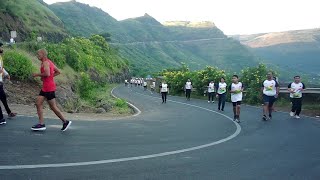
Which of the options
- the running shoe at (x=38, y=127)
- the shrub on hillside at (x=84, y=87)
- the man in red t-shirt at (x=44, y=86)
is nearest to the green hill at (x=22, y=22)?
the shrub on hillside at (x=84, y=87)

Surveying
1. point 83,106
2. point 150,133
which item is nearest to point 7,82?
point 83,106

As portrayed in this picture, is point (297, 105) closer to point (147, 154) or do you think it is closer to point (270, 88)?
point (270, 88)

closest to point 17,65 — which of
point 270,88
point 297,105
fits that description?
point 270,88

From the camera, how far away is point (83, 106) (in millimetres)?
18453

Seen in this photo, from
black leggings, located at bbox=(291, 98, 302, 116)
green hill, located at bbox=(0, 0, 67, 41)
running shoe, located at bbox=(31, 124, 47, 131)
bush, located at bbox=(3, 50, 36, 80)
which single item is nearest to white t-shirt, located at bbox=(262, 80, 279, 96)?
black leggings, located at bbox=(291, 98, 302, 116)

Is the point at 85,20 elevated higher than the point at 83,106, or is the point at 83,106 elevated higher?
the point at 85,20

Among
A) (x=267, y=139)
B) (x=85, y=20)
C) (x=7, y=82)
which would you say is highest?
(x=85, y=20)

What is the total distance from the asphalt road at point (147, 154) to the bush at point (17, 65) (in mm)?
5287

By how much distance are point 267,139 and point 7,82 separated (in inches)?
394

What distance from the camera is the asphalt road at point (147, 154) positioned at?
595cm

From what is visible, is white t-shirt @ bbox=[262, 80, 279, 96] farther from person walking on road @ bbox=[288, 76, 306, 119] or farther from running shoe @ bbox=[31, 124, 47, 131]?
running shoe @ bbox=[31, 124, 47, 131]

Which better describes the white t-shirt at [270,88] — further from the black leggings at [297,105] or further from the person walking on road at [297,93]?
the black leggings at [297,105]

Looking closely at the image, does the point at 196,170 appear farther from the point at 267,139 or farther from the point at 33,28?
the point at 33,28

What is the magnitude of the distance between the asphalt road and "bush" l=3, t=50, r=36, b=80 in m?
5.29
